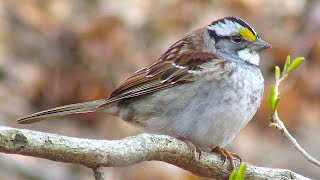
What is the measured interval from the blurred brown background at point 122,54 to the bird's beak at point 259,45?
2356 mm

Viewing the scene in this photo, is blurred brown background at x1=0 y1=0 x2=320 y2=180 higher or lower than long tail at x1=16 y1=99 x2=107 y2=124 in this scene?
lower

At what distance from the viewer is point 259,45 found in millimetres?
4391

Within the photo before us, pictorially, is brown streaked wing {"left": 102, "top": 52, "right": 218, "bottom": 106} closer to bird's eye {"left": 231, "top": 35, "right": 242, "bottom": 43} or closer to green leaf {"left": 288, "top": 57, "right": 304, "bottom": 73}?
bird's eye {"left": 231, "top": 35, "right": 242, "bottom": 43}

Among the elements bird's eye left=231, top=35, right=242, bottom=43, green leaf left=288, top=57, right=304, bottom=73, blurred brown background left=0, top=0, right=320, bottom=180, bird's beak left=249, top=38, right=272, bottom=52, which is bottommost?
blurred brown background left=0, top=0, right=320, bottom=180

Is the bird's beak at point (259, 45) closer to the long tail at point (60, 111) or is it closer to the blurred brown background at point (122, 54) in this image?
the long tail at point (60, 111)

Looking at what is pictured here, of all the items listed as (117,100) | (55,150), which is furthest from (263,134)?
(55,150)

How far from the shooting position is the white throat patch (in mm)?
4391

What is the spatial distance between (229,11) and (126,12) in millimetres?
881

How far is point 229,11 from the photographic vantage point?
731 centimetres

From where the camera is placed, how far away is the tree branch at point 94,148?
107 inches

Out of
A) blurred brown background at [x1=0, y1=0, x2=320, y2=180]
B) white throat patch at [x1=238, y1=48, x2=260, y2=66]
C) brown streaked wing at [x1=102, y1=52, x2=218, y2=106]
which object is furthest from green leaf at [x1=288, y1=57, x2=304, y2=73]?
blurred brown background at [x1=0, y1=0, x2=320, y2=180]

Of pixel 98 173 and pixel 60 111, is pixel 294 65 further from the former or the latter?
pixel 60 111

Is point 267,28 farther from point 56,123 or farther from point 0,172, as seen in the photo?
point 0,172

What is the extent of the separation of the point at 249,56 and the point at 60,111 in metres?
1.02
